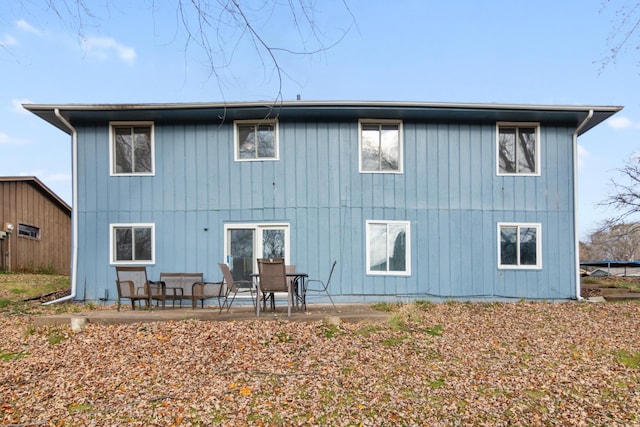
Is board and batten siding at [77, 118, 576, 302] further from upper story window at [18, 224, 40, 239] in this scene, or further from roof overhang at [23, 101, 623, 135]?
upper story window at [18, 224, 40, 239]

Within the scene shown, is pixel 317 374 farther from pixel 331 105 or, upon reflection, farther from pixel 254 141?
pixel 254 141

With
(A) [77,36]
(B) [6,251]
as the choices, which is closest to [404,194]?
(A) [77,36]

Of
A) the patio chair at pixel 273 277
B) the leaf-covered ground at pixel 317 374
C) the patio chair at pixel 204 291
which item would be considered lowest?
the leaf-covered ground at pixel 317 374

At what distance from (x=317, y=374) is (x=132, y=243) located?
6605 mm

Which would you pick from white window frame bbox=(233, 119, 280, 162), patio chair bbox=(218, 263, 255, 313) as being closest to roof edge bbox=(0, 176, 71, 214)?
white window frame bbox=(233, 119, 280, 162)

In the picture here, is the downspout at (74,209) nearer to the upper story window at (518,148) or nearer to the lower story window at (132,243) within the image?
the lower story window at (132,243)

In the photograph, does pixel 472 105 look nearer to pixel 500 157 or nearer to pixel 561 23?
pixel 500 157

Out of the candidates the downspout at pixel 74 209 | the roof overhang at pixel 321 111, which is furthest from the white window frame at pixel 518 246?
the downspout at pixel 74 209

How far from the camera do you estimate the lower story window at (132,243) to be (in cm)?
1012

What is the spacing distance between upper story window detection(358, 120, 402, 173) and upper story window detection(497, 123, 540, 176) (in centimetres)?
225

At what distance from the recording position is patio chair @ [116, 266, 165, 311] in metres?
8.21

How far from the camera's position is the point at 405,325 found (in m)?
6.99

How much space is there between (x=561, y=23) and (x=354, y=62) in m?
2.77

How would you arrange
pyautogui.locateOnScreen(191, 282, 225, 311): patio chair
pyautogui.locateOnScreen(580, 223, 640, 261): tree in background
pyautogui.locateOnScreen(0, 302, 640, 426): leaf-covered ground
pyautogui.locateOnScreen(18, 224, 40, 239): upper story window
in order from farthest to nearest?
pyautogui.locateOnScreen(580, 223, 640, 261): tree in background < pyautogui.locateOnScreen(18, 224, 40, 239): upper story window < pyautogui.locateOnScreen(191, 282, 225, 311): patio chair < pyautogui.locateOnScreen(0, 302, 640, 426): leaf-covered ground
